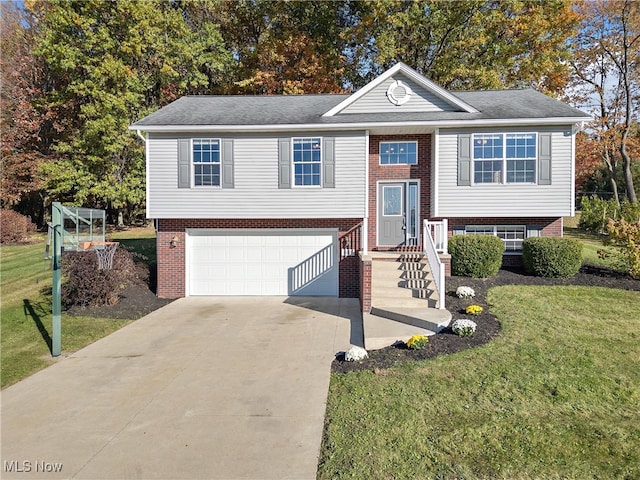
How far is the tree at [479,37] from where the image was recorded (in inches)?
755

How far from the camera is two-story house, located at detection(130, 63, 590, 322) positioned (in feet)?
37.0

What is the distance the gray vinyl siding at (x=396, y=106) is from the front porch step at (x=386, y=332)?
266 inches

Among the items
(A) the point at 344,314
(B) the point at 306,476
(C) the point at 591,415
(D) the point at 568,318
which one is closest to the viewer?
(B) the point at 306,476

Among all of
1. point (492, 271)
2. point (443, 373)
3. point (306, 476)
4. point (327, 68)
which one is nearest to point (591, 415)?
point (443, 373)

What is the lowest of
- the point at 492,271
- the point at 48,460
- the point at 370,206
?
the point at 48,460

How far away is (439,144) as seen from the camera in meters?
11.6

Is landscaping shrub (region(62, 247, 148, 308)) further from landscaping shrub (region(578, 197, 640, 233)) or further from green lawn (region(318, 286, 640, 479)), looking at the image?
landscaping shrub (region(578, 197, 640, 233))

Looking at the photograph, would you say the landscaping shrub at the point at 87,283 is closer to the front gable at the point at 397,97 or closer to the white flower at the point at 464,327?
the front gable at the point at 397,97

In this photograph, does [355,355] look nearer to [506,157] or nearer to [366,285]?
[366,285]

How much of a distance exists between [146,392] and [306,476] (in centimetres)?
303

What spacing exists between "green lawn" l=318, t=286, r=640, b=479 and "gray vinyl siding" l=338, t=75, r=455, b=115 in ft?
23.3

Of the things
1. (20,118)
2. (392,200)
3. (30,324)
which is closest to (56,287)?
(30,324)

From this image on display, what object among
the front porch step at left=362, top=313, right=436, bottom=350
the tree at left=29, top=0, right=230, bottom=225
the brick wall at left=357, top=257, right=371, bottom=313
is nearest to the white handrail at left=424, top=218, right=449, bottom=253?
the brick wall at left=357, top=257, right=371, bottom=313

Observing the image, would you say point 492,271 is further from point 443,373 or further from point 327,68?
point 327,68
